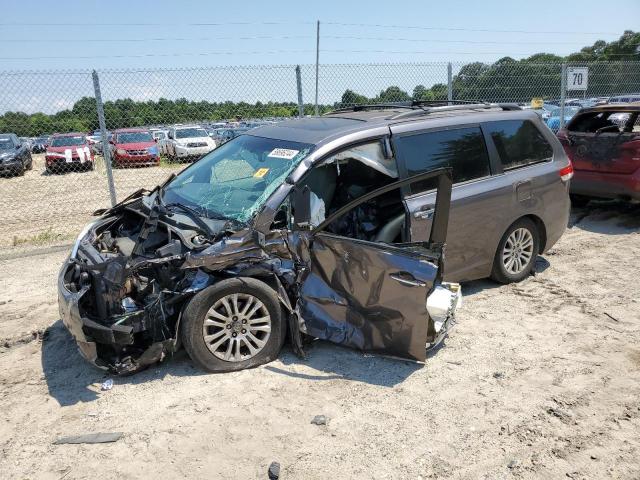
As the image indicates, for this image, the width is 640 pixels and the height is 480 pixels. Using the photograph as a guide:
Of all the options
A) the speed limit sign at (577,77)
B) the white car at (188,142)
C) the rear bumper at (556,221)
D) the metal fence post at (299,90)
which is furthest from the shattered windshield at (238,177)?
the white car at (188,142)

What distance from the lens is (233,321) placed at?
373cm

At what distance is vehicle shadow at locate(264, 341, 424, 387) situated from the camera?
3.75 meters

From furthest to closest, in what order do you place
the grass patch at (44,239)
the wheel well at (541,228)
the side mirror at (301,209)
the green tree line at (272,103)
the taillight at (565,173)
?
1. the green tree line at (272,103)
2. the grass patch at (44,239)
3. the taillight at (565,173)
4. the wheel well at (541,228)
5. the side mirror at (301,209)

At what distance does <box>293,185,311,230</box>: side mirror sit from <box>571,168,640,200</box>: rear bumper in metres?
5.60

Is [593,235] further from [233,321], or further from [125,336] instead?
[125,336]

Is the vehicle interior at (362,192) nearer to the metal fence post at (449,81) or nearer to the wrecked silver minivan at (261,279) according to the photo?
the wrecked silver minivan at (261,279)

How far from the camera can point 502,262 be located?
524 centimetres

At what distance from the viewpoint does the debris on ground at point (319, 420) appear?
326cm

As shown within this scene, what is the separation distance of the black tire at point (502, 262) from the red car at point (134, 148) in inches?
424

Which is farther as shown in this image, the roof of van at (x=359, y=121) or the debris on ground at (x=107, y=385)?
the roof of van at (x=359, y=121)

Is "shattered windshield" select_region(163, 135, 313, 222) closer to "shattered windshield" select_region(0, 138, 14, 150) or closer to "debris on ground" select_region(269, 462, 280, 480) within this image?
"debris on ground" select_region(269, 462, 280, 480)

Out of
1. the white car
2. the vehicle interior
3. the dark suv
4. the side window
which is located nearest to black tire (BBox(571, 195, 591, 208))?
the side window

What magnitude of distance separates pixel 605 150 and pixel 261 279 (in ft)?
20.2

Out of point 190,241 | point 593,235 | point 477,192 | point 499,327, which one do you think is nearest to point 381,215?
point 477,192
